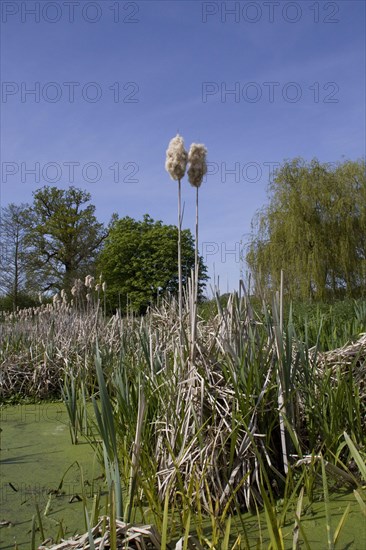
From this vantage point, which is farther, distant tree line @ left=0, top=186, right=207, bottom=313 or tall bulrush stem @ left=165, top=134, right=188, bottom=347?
distant tree line @ left=0, top=186, right=207, bottom=313

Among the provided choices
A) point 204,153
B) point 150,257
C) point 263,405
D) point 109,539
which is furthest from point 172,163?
point 150,257

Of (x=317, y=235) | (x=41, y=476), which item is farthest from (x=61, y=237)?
(x=41, y=476)

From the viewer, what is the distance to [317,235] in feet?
63.5

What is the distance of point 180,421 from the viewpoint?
287 cm

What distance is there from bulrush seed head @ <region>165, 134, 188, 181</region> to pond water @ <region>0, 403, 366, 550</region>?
5.31 ft

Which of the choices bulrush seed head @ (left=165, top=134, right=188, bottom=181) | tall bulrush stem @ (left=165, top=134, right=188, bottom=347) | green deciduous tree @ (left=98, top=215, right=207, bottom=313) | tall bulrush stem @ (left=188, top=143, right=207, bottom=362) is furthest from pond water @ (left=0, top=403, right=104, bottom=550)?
green deciduous tree @ (left=98, top=215, right=207, bottom=313)

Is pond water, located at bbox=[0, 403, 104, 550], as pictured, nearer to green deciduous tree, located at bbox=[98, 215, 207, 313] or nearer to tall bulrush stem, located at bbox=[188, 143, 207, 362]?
tall bulrush stem, located at bbox=[188, 143, 207, 362]

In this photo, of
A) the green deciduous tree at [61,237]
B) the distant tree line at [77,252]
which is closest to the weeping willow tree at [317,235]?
the distant tree line at [77,252]

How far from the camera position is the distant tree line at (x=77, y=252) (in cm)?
2870

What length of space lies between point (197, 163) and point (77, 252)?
3158 cm

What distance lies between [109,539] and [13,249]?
1158 inches

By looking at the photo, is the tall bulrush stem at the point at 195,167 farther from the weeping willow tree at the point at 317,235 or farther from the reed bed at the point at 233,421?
the weeping willow tree at the point at 317,235

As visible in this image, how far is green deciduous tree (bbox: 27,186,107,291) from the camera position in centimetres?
3156

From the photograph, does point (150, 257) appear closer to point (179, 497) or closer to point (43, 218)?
point (43, 218)
